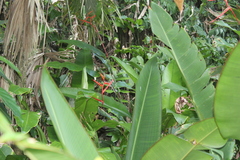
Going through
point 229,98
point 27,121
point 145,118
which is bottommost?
point 27,121

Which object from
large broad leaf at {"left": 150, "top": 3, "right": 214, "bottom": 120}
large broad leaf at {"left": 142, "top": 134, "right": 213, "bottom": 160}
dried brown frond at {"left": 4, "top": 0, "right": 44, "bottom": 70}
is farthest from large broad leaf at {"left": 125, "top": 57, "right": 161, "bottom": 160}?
dried brown frond at {"left": 4, "top": 0, "right": 44, "bottom": 70}

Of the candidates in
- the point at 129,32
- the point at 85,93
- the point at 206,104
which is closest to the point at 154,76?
the point at 206,104

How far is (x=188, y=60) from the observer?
85 centimetres

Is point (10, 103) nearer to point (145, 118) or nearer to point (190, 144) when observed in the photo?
point (145, 118)

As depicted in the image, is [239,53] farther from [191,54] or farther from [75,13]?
[75,13]

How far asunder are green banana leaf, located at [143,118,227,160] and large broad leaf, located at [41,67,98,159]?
98 millimetres

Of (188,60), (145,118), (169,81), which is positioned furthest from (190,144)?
(169,81)

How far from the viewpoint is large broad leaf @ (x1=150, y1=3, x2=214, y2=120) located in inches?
31.4

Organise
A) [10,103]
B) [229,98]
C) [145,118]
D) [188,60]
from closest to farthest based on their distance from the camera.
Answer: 1. [229,98]
2. [145,118]
3. [10,103]
4. [188,60]

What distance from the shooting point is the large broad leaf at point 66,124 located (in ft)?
1.27

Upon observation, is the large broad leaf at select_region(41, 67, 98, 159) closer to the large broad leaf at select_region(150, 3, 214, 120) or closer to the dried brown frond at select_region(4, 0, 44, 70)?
the large broad leaf at select_region(150, 3, 214, 120)

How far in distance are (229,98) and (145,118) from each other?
0.73ft

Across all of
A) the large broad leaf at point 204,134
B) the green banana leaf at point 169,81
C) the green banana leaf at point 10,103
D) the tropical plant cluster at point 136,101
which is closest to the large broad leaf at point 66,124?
the tropical plant cluster at point 136,101

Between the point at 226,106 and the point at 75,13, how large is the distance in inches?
56.1
